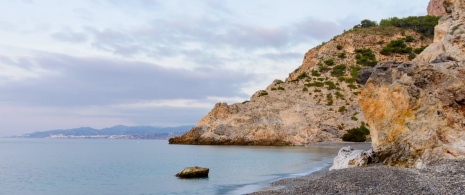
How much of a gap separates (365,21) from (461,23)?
361 feet

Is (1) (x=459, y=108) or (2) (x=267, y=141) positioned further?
(2) (x=267, y=141)

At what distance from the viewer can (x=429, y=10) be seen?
613 feet

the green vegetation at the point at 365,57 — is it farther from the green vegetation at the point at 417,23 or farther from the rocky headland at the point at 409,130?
the rocky headland at the point at 409,130

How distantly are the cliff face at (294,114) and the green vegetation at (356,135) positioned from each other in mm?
2744

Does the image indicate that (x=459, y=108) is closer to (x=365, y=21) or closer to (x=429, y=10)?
(x=365, y=21)

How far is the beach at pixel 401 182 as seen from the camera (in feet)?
59.9

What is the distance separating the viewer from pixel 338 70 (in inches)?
4508

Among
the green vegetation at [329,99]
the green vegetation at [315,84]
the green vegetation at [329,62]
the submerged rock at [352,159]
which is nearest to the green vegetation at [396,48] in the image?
the green vegetation at [329,62]

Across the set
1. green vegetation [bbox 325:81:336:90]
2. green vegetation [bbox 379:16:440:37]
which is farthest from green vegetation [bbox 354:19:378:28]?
green vegetation [bbox 325:81:336:90]

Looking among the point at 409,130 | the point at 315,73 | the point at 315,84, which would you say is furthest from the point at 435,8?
the point at 409,130

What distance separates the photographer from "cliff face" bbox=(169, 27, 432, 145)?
92500 mm

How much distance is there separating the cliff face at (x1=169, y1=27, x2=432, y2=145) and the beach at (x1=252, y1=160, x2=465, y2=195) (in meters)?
65.4

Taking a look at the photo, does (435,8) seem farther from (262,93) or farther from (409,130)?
(409,130)

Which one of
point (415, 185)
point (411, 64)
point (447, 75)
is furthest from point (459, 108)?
point (415, 185)
